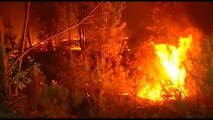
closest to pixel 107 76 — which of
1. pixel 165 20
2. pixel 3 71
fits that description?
pixel 3 71

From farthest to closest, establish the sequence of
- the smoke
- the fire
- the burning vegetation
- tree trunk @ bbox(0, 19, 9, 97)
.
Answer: the smoke
the fire
tree trunk @ bbox(0, 19, 9, 97)
the burning vegetation

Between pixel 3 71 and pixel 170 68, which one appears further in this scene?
pixel 170 68

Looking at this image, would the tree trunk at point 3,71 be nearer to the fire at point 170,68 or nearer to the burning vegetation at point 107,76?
the burning vegetation at point 107,76

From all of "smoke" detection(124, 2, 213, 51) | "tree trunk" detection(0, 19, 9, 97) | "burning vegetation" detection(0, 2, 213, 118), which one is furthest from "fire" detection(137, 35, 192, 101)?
"tree trunk" detection(0, 19, 9, 97)

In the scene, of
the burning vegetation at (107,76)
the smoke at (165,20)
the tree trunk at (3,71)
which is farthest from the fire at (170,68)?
the tree trunk at (3,71)

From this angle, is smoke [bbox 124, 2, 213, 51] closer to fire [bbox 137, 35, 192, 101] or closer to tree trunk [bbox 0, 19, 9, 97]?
fire [bbox 137, 35, 192, 101]

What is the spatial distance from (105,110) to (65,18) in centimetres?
1054

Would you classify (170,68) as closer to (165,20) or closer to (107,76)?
(107,76)

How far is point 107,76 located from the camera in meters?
14.1

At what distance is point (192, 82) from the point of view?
13.5 m

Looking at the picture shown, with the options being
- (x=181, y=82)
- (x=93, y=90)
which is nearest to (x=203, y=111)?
(x=181, y=82)

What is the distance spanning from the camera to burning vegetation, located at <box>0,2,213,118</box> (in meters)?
12.0

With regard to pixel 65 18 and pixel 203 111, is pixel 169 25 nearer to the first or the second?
pixel 65 18

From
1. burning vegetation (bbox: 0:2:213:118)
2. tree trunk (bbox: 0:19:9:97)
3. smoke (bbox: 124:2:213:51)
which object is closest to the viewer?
burning vegetation (bbox: 0:2:213:118)
